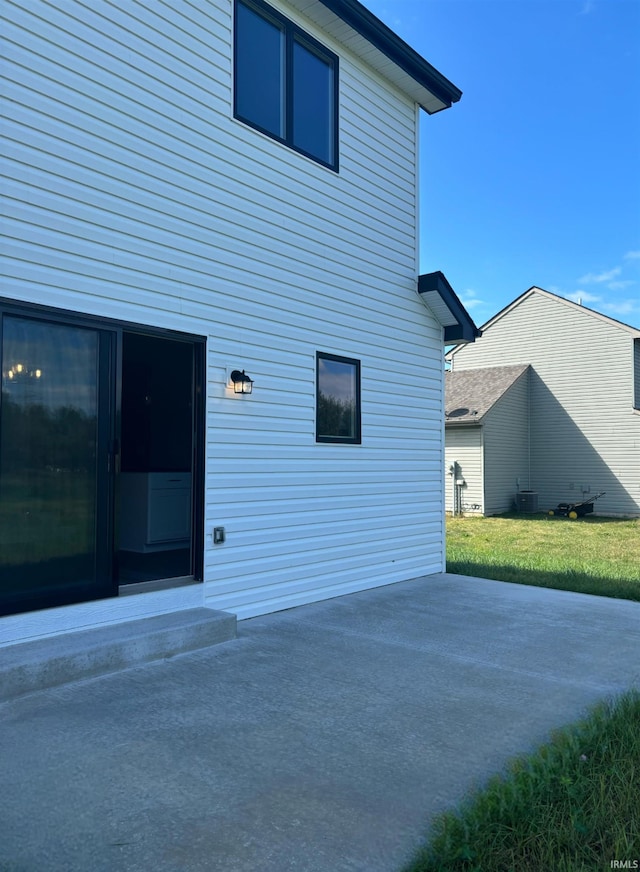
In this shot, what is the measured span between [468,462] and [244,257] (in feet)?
44.4

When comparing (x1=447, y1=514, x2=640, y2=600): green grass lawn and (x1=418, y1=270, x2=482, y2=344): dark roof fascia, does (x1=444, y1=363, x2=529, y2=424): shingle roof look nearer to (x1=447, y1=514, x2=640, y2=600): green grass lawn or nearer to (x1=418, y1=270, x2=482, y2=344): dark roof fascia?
(x1=447, y1=514, x2=640, y2=600): green grass lawn

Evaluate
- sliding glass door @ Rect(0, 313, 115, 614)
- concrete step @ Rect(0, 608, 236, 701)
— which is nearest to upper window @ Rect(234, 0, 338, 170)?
sliding glass door @ Rect(0, 313, 115, 614)

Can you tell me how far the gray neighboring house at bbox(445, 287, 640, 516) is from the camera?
57.7ft

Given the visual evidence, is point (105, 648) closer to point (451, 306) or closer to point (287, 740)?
point (287, 740)

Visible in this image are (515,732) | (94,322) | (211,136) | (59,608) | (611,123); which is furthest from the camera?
(611,123)

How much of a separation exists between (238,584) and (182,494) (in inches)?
77.4

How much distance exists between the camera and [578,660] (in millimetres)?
4211

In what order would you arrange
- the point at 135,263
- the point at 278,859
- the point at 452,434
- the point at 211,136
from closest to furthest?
the point at 278,859, the point at 135,263, the point at 211,136, the point at 452,434

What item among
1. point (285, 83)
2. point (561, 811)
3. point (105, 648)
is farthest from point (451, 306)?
point (561, 811)

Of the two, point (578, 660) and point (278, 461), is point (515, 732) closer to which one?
point (578, 660)

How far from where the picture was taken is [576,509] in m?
17.2

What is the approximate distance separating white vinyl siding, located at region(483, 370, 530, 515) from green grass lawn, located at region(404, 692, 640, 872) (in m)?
15.1

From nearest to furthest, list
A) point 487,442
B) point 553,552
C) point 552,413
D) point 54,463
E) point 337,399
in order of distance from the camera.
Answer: point 54,463
point 337,399
point 553,552
point 487,442
point 552,413

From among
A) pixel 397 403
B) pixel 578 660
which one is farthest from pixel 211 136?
pixel 578 660
